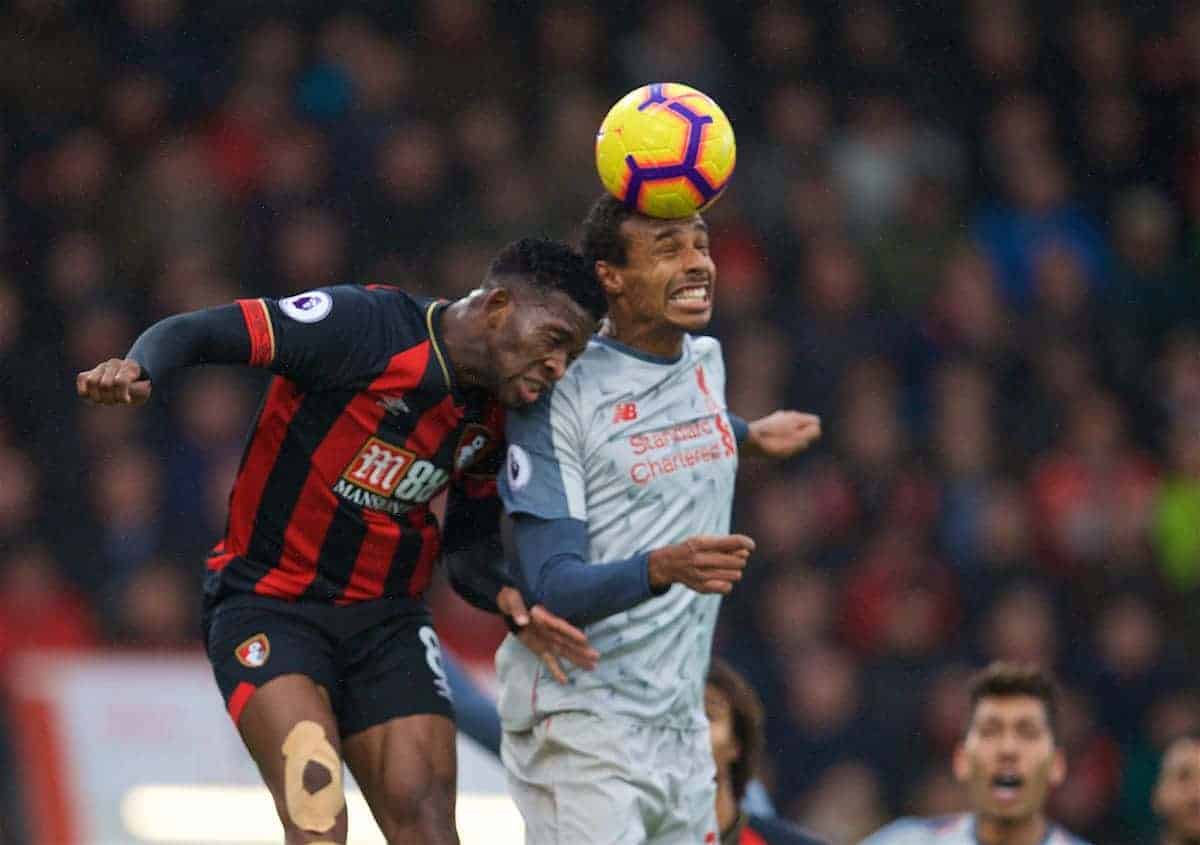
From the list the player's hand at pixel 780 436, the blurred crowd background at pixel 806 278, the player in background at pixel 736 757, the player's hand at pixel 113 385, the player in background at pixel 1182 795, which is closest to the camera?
the player's hand at pixel 113 385

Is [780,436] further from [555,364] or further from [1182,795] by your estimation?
[1182,795]

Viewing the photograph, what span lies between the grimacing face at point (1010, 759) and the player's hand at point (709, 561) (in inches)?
89.1

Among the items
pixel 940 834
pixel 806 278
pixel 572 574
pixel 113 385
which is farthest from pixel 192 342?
pixel 806 278

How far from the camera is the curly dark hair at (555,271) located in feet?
16.7

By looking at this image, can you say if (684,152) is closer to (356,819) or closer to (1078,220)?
(356,819)

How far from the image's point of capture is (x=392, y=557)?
5.23 meters

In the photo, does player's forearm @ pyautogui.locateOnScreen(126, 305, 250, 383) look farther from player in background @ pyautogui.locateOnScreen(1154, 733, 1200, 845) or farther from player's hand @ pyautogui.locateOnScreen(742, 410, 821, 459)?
player in background @ pyautogui.locateOnScreen(1154, 733, 1200, 845)

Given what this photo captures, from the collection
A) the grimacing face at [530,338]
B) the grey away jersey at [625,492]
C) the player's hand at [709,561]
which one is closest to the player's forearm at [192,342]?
the grimacing face at [530,338]

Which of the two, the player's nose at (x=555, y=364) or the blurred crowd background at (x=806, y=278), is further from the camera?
the blurred crowd background at (x=806, y=278)

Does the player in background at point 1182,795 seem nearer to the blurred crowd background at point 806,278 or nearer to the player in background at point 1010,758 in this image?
the player in background at point 1010,758

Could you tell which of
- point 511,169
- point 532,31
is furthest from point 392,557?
point 532,31

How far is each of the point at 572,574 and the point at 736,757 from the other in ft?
6.02

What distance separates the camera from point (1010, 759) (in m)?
6.57

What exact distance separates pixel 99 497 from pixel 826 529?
10.9 feet
